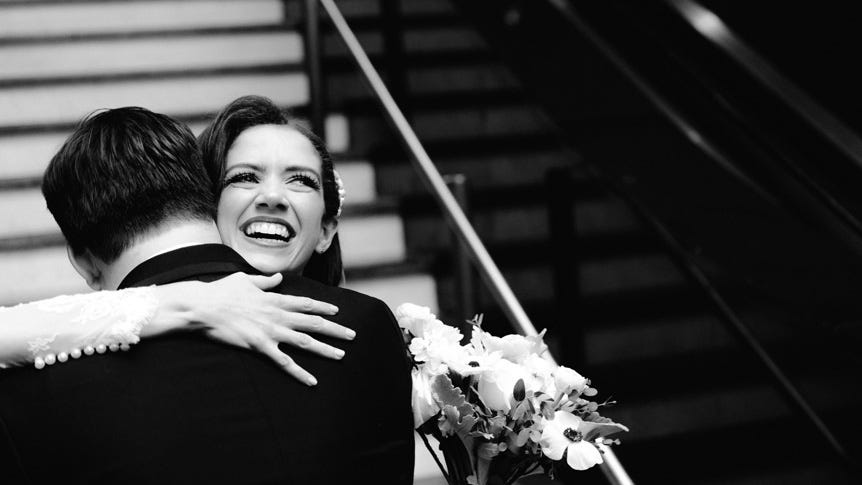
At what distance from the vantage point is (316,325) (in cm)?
137

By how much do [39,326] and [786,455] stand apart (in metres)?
2.44

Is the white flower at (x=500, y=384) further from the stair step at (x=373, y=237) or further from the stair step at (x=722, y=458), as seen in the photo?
the stair step at (x=373, y=237)

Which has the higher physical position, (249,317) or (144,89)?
(144,89)

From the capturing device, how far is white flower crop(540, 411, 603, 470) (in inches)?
58.0

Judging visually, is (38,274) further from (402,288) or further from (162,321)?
(162,321)

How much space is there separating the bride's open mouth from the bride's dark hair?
91 mm

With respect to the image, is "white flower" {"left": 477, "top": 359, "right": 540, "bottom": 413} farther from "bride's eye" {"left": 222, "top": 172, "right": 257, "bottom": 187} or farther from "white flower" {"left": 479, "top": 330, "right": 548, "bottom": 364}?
"bride's eye" {"left": 222, "top": 172, "right": 257, "bottom": 187}

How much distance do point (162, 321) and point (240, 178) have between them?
669 mm

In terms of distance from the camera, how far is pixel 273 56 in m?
4.26

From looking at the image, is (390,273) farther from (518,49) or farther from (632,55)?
(518,49)

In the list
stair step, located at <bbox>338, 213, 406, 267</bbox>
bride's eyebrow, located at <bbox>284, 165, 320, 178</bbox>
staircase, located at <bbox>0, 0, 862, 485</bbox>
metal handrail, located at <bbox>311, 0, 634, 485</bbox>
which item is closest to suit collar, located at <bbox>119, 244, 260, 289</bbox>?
bride's eyebrow, located at <bbox>284, 165, 320, 178</bbox>

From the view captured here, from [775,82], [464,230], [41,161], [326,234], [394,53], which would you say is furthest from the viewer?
[394,53]

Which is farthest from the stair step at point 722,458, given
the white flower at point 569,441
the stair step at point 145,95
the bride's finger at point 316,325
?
the bride's finger at point 316,325

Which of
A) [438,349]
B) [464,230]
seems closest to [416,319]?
[438,349]
